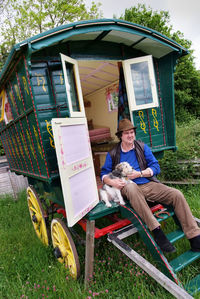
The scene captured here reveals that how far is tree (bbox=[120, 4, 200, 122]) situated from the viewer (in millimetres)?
14812

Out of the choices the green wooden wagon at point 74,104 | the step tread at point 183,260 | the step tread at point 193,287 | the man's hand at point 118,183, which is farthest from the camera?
the man's hand at point 118,183

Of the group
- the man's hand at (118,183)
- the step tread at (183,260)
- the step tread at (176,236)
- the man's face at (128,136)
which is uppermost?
→ the man's face at (128,136)

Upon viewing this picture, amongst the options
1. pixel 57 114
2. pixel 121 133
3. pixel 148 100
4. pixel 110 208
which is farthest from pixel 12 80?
pixel 110 208

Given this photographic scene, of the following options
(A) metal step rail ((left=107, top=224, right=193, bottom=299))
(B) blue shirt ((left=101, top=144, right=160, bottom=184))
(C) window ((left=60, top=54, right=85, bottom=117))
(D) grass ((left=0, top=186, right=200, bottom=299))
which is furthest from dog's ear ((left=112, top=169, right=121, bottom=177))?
(D) grass ((left=0, top=186, right=200, bottom=299))

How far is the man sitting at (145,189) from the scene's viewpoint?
2680mm

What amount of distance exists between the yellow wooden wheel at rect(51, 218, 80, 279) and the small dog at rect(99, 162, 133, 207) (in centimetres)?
74

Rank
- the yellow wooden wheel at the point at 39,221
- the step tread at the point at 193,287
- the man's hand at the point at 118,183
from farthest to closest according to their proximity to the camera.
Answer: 1. the yellow wooden wheel at the point at 39,221
2. the man's hand at the point at 118,183
3. the step tread at the point at 193,287

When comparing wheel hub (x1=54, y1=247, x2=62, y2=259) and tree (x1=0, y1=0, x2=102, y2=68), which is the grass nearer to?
wheel hub (x1=54, y1=247, x2=62, y2=259)

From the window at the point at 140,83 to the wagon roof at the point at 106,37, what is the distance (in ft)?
0.92

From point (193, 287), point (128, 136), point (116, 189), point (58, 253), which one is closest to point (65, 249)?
point (58, 253)

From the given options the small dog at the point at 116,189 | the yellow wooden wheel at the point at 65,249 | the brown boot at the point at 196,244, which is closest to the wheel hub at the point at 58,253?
the yellow wooden wheel at the point at 65,249

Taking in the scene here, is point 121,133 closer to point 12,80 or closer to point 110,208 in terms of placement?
point 110,208

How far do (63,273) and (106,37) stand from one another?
3690mm

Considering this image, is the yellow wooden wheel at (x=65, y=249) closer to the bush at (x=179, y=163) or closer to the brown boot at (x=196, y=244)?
the brown boot at (x=196, y=244)
